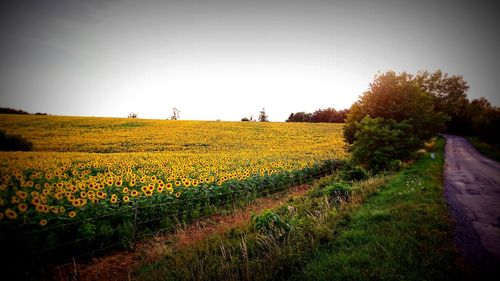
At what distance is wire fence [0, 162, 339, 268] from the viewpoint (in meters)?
5.25

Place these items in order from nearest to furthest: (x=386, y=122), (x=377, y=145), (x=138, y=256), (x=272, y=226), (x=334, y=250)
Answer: (x=334, y=250)
(x=272, y=226)
(x=138, y=256)
(x=377, y=145)
(x=386, y=122)

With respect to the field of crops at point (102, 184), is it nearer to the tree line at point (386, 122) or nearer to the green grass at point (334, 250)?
the green grass at point (334, 250)

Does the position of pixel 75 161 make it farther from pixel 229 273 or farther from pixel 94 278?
pixel 229 273

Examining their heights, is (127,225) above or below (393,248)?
below

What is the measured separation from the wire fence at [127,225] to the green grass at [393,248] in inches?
178

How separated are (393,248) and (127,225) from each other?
6.73 m

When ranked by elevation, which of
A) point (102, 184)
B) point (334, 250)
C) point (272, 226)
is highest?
point (102, 184)

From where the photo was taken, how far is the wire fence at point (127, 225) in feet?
17.2

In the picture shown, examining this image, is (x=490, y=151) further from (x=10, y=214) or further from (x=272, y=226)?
(x=10, y=214)

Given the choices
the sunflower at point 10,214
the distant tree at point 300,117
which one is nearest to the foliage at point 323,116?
the distant tree at point 300,117

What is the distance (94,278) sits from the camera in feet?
17.1

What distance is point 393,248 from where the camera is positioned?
497 centimetres

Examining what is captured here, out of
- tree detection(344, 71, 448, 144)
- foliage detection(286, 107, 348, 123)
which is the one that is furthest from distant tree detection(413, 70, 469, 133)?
tree detection(344, 71, 448, 144)

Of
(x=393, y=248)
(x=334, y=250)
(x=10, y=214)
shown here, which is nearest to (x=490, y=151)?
(x=393, y=248)
